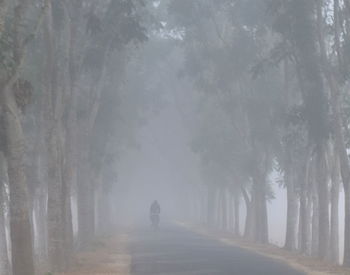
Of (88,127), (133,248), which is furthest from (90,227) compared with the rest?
(88,127)

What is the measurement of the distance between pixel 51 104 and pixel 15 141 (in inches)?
231

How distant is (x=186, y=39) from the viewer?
45406mm

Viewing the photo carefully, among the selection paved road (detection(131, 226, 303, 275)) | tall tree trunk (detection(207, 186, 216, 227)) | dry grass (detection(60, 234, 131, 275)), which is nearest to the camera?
paved road (detection(131, 226, 303, 275))

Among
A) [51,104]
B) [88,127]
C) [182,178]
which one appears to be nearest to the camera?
[51,104]

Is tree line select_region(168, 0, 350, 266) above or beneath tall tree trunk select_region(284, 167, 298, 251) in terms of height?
above

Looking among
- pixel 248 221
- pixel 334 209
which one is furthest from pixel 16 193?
pixel 248 221

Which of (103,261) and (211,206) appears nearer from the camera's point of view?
(103,261)

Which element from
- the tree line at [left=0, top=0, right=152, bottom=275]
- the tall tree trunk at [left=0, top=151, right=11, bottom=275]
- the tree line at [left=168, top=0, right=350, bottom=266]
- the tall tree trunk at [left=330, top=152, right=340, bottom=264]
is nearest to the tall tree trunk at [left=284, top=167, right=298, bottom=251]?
the tree line at [left=168, top=0, right=350, bottom=266]

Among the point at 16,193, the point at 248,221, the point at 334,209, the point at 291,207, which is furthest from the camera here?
the point at 248,221

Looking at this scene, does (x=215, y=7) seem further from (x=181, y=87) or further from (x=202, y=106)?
(x=181, y=87)

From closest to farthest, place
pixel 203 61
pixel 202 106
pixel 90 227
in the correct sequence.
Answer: pixel 90 227 < pixel 203 61 < pixel 202 106

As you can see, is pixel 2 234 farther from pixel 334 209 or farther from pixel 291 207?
pixel 334 209

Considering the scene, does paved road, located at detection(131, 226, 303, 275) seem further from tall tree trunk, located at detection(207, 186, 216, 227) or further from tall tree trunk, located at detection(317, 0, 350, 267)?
tall tree trunk, located at detection(207, 186, 216, 227)

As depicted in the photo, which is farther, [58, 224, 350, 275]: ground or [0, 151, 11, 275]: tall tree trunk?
[0, 151, 11, 275]: tall tree trunk
